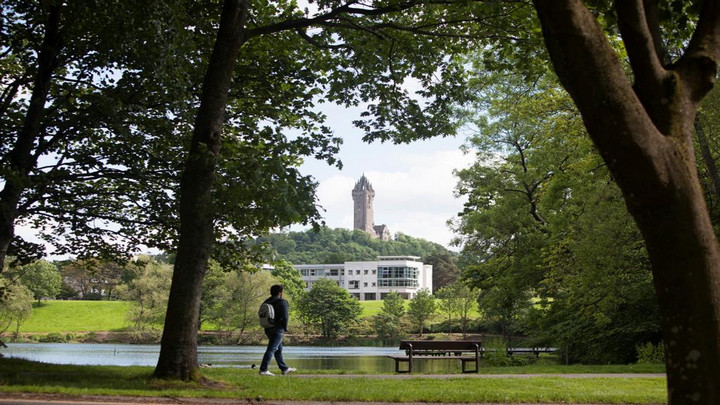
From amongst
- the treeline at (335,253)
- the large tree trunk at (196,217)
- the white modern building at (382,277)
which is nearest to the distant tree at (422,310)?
the white modern building at (382,277)

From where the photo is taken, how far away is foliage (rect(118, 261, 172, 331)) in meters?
52.7

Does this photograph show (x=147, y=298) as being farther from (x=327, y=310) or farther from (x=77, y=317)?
(x=77, y=317)

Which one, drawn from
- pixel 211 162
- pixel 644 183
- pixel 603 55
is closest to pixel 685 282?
pixel 644 183

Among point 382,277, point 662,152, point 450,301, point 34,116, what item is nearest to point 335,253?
point 382,277

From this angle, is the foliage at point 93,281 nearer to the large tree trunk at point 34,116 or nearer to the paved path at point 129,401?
the large tree trunk at point 34,116

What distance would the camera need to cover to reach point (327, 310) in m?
62.8

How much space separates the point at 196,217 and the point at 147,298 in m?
47.5

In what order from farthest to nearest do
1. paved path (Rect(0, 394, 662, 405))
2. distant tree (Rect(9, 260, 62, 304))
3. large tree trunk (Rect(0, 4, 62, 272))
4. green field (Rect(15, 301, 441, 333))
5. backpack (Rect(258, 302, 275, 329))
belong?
distant tree (Rect(9, 260, 62, 304)) < green field (Rect(15, 301, 441, 333)) < large tree trunk (Rect(0, 4, 62, 272)) < backpack (Rect(258, 302, 275, 329)) < paved path (Rect(0, 394, 662, 405))

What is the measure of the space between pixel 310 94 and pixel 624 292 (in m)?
10.6

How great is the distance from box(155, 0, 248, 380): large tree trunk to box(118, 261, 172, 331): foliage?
4578 centimetres

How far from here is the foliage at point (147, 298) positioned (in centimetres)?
5269

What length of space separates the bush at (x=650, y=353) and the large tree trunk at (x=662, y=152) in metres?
15.6

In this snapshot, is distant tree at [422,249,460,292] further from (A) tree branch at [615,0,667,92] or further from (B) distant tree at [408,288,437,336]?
(A) tree branch at [615,0,667,92]

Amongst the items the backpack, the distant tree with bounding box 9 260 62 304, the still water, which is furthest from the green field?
the backpack
